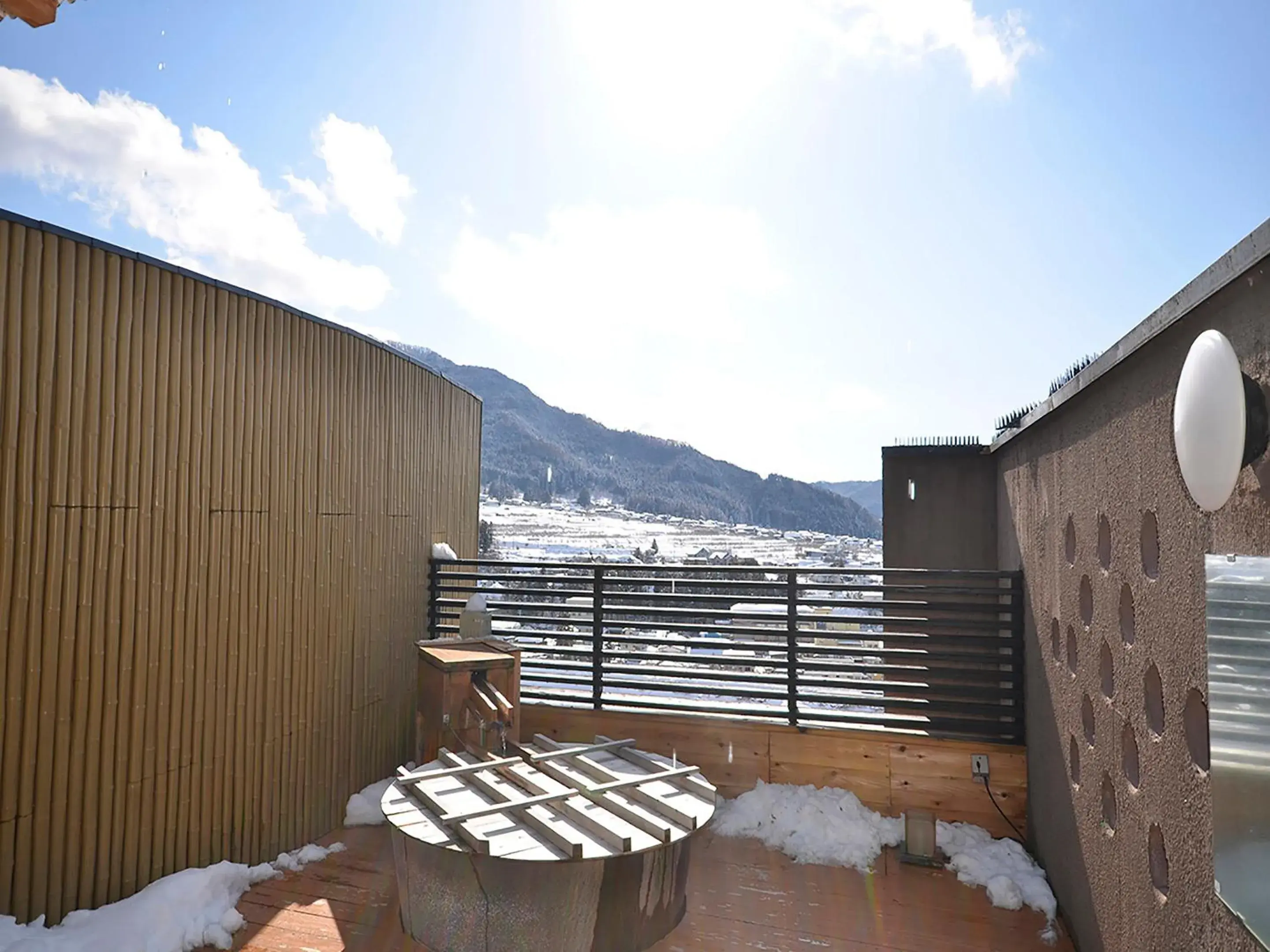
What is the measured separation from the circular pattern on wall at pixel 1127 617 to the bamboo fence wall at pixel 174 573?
12.7ft

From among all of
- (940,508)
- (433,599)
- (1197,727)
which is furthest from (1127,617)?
(433,599)

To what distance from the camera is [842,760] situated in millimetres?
4492

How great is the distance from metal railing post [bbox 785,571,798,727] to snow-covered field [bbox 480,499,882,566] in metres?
12.7

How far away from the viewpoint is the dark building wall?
5.58 meters

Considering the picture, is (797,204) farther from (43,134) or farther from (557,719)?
(43,134)

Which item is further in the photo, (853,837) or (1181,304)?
(853,837)

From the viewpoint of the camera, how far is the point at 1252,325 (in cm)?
146

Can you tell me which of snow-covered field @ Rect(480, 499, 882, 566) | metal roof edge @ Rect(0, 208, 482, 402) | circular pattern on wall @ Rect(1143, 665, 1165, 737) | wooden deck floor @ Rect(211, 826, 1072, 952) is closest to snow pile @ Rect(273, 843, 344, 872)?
wooden deck floor @ Rect(211, 826, 1072, 952)

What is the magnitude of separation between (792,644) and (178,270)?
3984 millimetres

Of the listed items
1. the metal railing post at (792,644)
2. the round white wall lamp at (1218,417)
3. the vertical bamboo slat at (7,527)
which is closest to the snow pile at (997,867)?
the metal railing post at (792,644)

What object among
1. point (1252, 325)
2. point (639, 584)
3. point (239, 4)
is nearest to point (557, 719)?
point (639, 584)

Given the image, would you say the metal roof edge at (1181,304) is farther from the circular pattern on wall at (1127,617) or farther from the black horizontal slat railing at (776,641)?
the black horizontal slat railing at (776,641)

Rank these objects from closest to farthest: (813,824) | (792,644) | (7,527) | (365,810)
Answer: (7,527), (813,824), (365,810), (792,644)

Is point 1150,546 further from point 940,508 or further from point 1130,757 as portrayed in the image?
point 940,508
